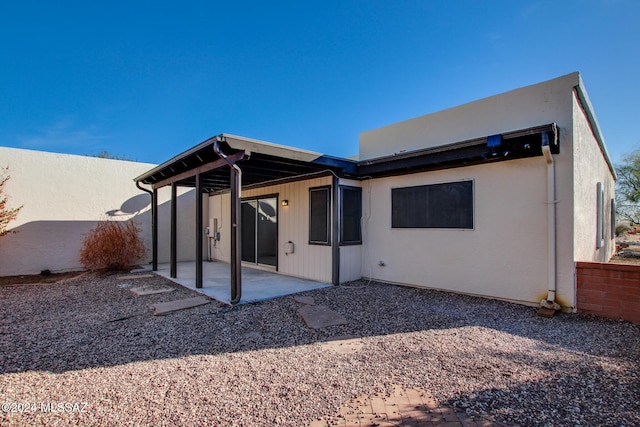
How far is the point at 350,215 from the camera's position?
7.18 m

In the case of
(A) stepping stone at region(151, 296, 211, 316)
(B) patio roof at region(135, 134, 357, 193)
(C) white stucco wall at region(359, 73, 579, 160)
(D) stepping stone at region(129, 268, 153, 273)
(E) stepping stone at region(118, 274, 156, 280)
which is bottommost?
(D) stepping stone at region(129, 268, 153, 273)

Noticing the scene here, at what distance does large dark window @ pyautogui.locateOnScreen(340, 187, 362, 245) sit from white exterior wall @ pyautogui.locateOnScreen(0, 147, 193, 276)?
739cm

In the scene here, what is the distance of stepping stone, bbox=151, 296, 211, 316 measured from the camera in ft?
15.9

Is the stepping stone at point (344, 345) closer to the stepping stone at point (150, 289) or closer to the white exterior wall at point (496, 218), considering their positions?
the white exterior wall at point (496, 218)

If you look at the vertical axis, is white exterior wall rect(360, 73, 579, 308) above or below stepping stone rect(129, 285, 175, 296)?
above

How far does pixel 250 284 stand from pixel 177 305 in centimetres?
186

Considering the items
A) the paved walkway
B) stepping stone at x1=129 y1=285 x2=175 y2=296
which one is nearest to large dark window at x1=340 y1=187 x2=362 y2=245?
stepping stone at x1=129 y1=285 x2=175 y2=296

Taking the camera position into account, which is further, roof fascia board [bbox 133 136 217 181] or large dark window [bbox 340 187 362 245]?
large dark window [bbox 340 187 362 245]

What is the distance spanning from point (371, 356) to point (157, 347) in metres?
2.44

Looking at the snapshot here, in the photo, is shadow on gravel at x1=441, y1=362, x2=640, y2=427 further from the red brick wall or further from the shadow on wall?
the shadow on wall

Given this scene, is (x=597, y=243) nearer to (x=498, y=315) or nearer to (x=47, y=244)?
(x=498, y=315)

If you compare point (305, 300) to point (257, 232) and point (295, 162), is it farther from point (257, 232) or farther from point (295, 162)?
point (257, 232)

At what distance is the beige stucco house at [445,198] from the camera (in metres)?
4.85

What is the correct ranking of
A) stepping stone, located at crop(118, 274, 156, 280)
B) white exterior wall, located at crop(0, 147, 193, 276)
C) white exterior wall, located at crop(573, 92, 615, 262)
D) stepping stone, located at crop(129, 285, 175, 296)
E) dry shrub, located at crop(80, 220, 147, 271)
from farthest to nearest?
dry shrub, located at crop(80, 220, 147, 271) → white exterior wall, located at crop(0, 147, 193, 276) → stepping stone, located at crop(118, 274, 156, 280) → stepping stone, located at crop(129, 285, 175, 296) → white exterior wall, located at crop(573, 92, 615, 262)
